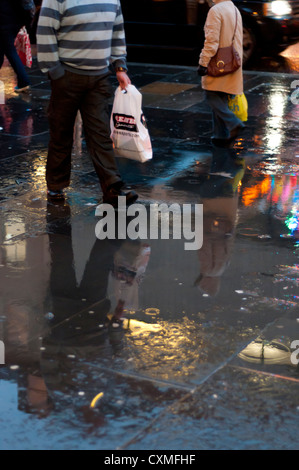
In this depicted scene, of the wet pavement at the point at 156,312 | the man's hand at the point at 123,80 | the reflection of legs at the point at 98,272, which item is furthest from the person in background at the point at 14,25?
the reflection of legs at the point at 98,272

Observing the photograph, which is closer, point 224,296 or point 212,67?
point 224,296

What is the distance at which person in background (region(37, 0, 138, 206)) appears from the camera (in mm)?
6102

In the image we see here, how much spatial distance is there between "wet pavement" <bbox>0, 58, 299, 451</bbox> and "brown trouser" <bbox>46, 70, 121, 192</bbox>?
1.23ft

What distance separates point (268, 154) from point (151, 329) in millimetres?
3999

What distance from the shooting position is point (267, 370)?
4.04 metres

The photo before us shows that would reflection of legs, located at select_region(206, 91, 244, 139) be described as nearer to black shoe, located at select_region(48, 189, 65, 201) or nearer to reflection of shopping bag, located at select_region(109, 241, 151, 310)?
black shoe, located at select_region(48, 189, 65, 201)

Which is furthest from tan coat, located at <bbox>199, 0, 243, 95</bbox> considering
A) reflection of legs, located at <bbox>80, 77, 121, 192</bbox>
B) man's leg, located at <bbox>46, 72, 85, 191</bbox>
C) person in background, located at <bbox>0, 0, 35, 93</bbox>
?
person in background, located at <bbox>0, 0, 35, 93</bbox>

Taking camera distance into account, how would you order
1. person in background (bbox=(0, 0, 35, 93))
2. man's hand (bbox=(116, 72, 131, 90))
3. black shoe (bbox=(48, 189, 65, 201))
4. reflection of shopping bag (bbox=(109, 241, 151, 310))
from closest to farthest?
reflection of shopping bag (bbox=(109, 241, 151, 310)) < man's hand (bbox=(116, 72, 131, 90)) < black shoe (bbox=(48, 189, 65, 201)) < person in background (bbox=(0, 0, 35, 93))

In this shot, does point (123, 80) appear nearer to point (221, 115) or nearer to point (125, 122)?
point (125, 122)

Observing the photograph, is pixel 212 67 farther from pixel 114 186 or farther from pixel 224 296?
pixel 224 296

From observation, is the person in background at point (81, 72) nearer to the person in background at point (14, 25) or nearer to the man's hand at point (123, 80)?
the man's hand at point (123, 80)

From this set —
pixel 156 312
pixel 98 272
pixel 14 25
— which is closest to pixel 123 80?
pixel 98 272

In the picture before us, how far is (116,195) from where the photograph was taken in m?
6.52

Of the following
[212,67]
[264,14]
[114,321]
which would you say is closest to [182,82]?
[264,14]
